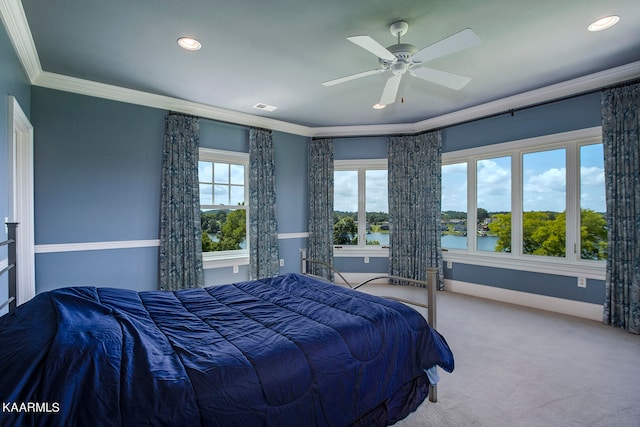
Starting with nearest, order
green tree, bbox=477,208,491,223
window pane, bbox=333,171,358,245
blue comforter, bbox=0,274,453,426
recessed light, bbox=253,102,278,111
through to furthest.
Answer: blue comforter, bbox=0,274,453,426 → recessed light, bbox=253,102,278,111 → green tree, bbox=477,208,491,223 → window pane, bbox=333,171,358,245

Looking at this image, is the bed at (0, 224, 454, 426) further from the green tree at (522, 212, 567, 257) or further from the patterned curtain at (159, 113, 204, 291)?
the green tree at (522, 212, 567, 257)

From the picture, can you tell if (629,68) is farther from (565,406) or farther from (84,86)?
(84,86)

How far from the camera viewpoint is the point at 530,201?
168 inches

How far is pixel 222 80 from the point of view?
11.6 feet

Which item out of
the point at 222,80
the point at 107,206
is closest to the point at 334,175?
the point at 222,80

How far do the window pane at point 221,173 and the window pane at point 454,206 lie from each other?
3615 millimetres

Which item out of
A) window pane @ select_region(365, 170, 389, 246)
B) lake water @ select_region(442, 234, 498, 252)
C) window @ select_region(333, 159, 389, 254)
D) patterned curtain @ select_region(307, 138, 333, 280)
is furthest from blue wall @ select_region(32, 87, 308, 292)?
Answer: lake water @ select_region(442, 234, 498, 252)

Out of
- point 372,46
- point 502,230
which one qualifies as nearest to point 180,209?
point 372,46

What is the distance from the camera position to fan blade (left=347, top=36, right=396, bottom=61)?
83.2 inches

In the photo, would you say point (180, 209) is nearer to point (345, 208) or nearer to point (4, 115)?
point (4, 115)

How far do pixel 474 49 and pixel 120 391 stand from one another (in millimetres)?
3586

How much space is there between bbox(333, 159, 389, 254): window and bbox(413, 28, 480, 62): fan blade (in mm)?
A: 3221

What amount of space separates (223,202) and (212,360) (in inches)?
145

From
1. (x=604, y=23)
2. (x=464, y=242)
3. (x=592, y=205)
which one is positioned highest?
(x=604, y=23)
